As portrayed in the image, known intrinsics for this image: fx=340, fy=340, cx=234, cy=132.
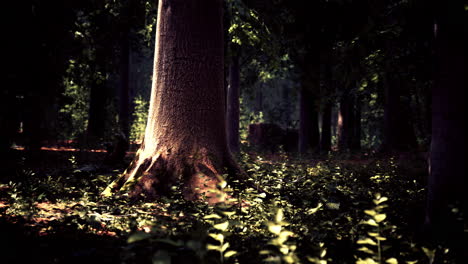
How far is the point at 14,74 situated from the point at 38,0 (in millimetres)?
2184

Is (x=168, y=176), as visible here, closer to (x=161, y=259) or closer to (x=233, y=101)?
(x=161, y=259)

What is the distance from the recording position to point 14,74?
876cm

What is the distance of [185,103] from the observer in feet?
19.2

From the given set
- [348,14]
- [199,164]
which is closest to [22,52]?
[199,164]

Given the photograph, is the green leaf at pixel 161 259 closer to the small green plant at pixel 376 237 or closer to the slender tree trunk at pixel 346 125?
the small green plant at pixel 376 237

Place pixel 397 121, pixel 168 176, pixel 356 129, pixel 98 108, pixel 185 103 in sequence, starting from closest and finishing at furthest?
pixel 168 176 → pixel 185 103 → pixel 397 121 → pixel 98 108 → pixel 356 129

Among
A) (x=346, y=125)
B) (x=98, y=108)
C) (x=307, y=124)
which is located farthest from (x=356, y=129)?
(x=98, y=108)

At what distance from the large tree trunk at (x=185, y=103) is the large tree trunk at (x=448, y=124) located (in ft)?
10.5

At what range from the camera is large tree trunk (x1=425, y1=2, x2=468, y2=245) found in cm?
343

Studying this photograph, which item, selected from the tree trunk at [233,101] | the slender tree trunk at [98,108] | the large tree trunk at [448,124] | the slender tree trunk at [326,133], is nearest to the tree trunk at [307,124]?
the slender tree trunk at [326,133]

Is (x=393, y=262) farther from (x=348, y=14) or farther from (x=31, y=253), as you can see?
(x=348, y=14)

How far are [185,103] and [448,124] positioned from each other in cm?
387

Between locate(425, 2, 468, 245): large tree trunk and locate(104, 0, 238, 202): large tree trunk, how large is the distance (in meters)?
3.19

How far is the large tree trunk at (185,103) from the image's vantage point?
5652 millimetres
